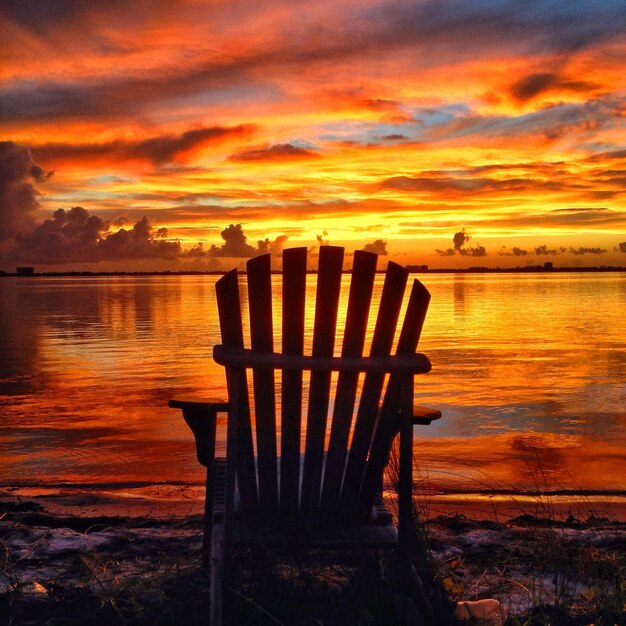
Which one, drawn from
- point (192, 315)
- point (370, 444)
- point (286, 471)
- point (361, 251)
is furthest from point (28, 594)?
point (192, 315)

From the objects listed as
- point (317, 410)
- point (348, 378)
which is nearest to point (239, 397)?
point (317, 410)

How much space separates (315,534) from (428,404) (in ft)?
28.7

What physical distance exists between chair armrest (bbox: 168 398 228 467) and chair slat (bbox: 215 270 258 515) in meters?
0.35

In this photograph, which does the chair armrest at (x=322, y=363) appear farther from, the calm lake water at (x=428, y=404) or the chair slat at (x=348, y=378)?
the calm lake water at (x=428, y=404)

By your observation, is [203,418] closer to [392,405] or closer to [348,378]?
[348,378]

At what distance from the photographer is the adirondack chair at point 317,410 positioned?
3246 millimetres

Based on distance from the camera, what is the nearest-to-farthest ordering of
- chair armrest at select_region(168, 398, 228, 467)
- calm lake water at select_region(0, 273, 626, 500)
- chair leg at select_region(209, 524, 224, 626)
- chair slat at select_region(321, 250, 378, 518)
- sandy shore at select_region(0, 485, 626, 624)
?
chair leg at select_region(209, 524, 224, 626)
chair slat at select_region(321, 250, 378, 518)
sandy shore at select_region(0, 485, 626, 624)
chair armrest at select_region(168, 398, 228, 467)
calm lake water at select_region(0, 273, 626, 500)

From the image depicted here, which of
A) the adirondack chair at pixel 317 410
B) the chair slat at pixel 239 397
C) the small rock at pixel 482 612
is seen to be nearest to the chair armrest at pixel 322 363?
the adirondack chair at pixel 317 410

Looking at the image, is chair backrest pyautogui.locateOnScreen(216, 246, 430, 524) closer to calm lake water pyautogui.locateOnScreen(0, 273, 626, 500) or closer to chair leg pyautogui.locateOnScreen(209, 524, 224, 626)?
chair leg pyautogui.locateOnScreen(209, 524, 224, 626)

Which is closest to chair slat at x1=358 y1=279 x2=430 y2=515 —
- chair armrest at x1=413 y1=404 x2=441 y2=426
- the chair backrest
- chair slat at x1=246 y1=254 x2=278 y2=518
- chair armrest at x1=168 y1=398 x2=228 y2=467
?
the chair backrest

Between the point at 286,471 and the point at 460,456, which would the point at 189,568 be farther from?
the point at 460,456

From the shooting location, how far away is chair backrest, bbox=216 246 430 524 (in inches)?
131

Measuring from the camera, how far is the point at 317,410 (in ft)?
11.4

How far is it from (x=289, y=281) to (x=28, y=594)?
6.70ft
